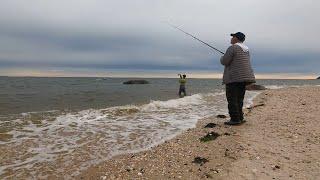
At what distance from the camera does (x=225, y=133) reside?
9070 mm

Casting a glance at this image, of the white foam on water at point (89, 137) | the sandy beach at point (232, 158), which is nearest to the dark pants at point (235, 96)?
the sandy beach at point (232, 158)

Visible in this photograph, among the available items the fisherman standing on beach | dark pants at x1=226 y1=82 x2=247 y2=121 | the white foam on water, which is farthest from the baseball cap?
the white foam on water

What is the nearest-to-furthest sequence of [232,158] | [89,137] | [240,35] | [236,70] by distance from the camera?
[232,158]
[236,70]
[240,35]
[89,137]

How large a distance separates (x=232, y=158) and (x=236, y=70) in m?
3.59

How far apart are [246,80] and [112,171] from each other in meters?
4.42

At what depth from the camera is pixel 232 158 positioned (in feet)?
21.7

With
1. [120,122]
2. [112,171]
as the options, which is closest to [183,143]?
[112,171]

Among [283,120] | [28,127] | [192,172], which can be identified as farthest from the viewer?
[28,127]

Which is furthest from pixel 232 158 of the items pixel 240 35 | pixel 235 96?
pixel 240 35

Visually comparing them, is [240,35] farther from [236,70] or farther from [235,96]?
[235,96]

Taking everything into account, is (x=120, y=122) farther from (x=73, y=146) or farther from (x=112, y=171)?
(x=112, y=171)

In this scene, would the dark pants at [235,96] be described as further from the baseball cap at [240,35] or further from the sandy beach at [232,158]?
the baseball cap at [240,35]

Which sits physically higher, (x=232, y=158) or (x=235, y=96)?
(x=235, y=96)

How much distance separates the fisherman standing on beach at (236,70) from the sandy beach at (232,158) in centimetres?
92
